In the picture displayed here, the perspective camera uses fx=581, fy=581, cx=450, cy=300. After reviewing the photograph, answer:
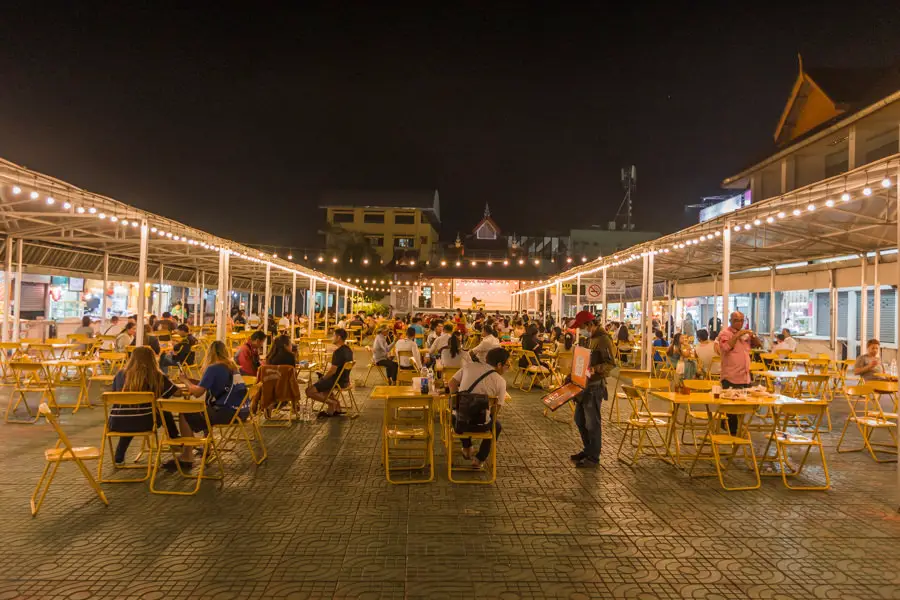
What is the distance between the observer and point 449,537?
4164mm

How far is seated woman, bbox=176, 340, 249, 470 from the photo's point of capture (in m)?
5.75

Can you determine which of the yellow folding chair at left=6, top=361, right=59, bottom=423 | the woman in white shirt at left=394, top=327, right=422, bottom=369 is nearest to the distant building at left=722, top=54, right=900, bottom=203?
the woman in white shirt at left=394, top=327, right=422, bottom=369

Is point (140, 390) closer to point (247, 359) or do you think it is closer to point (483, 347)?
point (247, 359)

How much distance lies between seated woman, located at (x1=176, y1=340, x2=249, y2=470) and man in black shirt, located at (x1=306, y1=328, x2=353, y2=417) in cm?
226

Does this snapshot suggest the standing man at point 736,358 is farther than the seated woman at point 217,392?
Yes

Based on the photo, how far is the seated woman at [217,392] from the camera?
5.75m

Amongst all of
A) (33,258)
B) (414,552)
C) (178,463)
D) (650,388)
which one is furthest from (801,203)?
(33,258)

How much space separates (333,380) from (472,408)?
3280mm

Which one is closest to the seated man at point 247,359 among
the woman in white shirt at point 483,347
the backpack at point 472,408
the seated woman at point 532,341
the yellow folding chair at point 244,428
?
the yellow folding chair at point 244,428

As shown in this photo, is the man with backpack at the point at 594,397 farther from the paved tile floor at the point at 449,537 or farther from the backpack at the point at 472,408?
the backpack at the point at 472,408

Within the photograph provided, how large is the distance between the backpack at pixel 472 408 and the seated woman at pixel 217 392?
2.24m

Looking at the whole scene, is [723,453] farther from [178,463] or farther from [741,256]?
[741,256]

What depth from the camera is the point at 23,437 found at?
6.78 meters

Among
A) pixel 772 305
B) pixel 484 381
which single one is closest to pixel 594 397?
pixel 484 381
